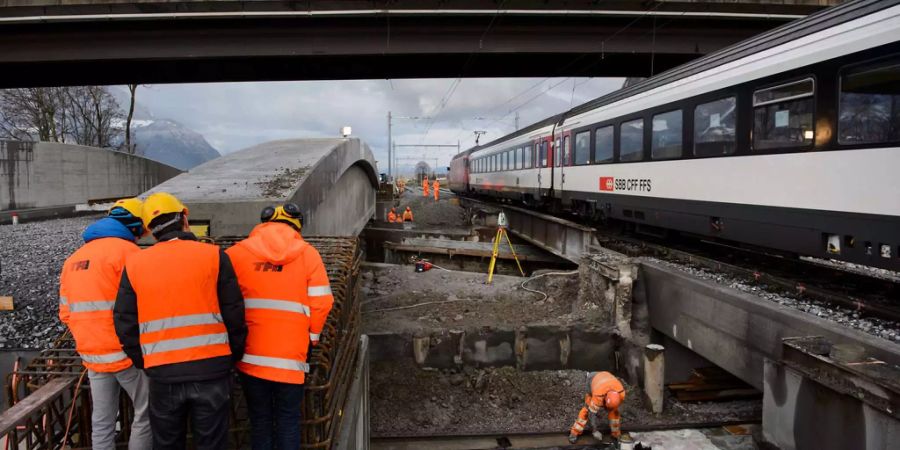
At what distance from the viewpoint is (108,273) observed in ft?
10.8

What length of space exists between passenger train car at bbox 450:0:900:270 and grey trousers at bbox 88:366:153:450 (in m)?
6.82

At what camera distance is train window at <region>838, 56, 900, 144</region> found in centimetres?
512

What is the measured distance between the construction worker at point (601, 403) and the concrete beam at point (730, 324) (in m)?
1.53

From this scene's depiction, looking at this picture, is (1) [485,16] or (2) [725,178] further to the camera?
(1) [485,16]

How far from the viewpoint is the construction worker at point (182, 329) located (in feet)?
9.41

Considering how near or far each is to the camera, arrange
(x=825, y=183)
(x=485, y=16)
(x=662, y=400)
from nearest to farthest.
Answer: (x=825, y=183), (x=662, y=400), (x=485, y=16)

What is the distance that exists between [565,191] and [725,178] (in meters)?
6.88

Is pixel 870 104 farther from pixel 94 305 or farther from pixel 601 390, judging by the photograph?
pixel 94 305

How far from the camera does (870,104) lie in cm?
539

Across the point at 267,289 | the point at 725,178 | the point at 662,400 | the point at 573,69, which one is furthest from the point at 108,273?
the point at 573,69

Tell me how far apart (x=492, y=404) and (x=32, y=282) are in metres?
9.41

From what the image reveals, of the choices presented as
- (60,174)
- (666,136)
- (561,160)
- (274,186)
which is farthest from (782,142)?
(60,174)

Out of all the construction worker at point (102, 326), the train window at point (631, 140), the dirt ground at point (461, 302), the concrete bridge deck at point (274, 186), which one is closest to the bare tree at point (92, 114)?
the concrete bridge deck at point (274, 186)

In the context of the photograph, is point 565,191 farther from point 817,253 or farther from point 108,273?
point 108,273
